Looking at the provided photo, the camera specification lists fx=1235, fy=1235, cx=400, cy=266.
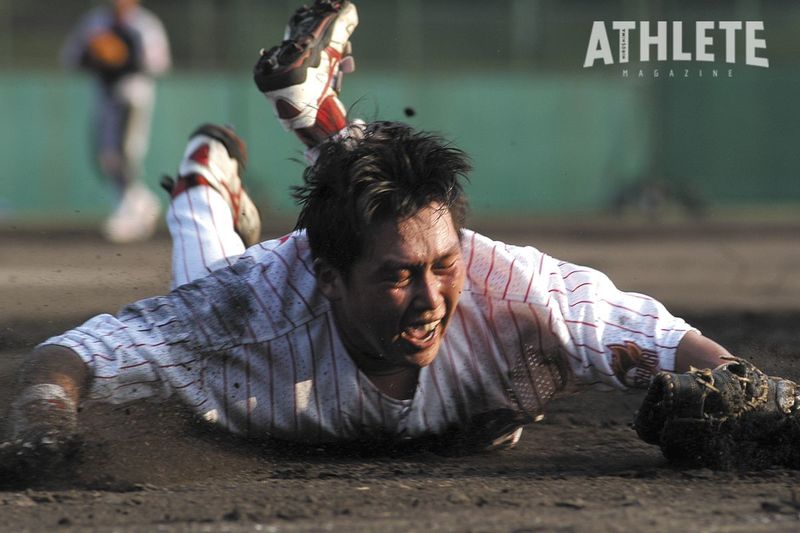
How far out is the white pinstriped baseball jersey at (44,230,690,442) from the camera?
3.75 metres

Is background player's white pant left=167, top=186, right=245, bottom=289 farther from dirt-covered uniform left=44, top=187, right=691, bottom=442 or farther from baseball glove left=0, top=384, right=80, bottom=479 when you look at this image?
baseball glove left=0, top=384, right=80, bottom=479

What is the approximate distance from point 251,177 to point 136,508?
44.7 feet

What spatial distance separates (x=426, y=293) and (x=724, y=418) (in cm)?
92

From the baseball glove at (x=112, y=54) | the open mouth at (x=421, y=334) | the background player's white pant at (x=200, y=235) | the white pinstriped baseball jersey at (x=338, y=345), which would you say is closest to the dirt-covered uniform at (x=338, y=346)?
the white pinstriped baseball jersey at (x=338, y=345)

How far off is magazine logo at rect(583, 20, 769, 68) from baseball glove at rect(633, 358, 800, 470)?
11.7m

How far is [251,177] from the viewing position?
16656mm

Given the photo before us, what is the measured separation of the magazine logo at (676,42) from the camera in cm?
1544

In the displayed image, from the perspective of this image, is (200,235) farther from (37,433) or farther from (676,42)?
(676,42)

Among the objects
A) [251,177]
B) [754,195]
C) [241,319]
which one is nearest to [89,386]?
[241,319]

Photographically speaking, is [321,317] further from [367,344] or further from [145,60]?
[145,60]

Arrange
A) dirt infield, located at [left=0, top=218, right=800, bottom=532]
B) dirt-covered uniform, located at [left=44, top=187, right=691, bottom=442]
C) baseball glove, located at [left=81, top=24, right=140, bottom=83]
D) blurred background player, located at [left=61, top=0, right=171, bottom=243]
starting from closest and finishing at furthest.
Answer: dirt infield, located at [left=0, top=218, right=800, bottom=532], dirt-covered uniform, located at [left=44, top=187, right=691, bottom=442], blurred background player, located at [left=61, top=0, right=171, bottom=243], baseball glove, located at [left=81, top=24, right=140, bottom=83]

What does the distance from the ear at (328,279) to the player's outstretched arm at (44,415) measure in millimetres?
751

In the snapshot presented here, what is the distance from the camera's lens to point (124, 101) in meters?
14.2

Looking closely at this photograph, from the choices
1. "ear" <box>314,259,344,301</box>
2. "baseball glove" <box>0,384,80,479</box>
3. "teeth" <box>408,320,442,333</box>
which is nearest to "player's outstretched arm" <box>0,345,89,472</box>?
"baseball glove" <box>0,384,80,479</box>
